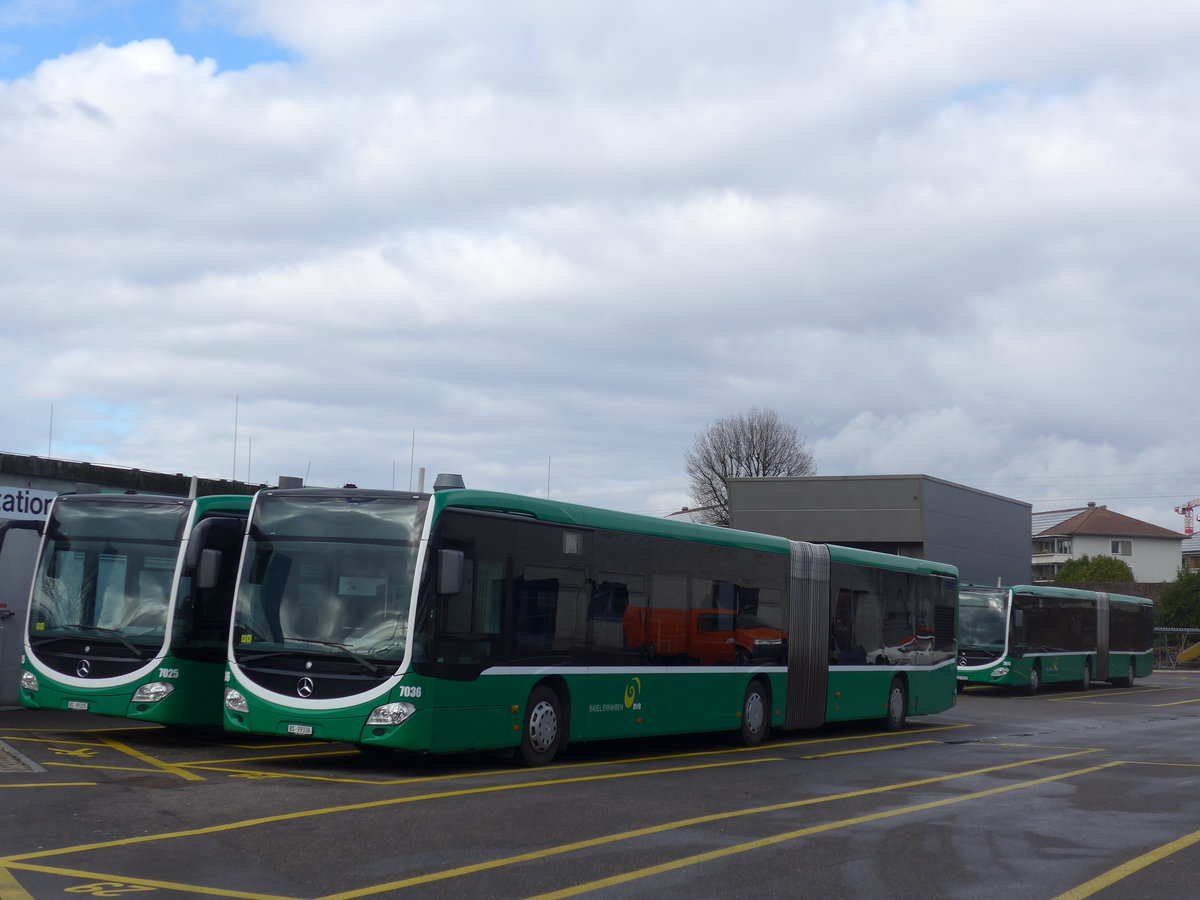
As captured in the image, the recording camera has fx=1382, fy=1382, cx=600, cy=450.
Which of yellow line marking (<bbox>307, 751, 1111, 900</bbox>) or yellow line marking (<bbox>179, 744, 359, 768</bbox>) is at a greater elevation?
yellow line marking (<bbox>307, 751, 1111, 900</bbox>)

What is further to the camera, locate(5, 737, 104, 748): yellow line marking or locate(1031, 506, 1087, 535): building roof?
locate(1031, 506, 1087, 535): building roof

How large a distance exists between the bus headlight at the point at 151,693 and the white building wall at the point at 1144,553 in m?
111

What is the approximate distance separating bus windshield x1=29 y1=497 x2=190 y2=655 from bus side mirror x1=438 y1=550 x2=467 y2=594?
14.4 ft

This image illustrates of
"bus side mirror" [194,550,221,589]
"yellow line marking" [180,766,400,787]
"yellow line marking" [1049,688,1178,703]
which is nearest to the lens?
"yellow line marking" [180,766,400,787]

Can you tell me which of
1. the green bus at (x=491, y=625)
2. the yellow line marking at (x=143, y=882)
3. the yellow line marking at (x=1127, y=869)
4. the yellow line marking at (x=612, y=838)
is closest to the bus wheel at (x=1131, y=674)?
the green bus at (x=491, y=625)

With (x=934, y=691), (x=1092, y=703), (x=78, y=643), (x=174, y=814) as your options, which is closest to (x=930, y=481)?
(x=1092, y=703)

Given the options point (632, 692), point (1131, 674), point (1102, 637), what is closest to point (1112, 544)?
point (1131, 674)

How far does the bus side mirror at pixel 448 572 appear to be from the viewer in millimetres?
13000

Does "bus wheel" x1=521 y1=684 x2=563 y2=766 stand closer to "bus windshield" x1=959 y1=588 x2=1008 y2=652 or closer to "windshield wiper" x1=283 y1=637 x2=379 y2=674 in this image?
"windshield wiper" x1=283 y1=637 x2=379 y2=674

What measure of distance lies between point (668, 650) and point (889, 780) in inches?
139

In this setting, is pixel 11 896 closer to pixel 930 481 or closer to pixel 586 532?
pixel 586 532

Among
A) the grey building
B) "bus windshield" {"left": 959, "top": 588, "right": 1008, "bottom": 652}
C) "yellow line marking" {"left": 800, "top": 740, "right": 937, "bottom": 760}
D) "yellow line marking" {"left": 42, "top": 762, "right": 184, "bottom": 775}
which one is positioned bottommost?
"yellow line marking" {"left": 800, "top": 740, "right": 937, "bottom": 760}

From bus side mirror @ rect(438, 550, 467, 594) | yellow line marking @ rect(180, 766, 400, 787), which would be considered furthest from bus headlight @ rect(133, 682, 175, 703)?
bus side mirror @ rect(438, 550, 467, 594)

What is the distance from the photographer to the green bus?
13.1 metres
